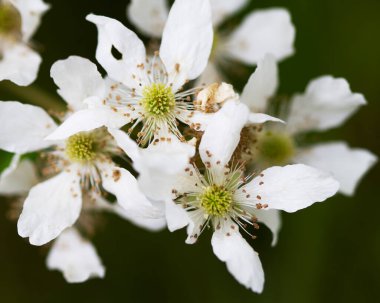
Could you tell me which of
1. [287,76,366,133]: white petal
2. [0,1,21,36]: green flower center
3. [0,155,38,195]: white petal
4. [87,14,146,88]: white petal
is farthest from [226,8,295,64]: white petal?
[0,155,38,195]: white petal

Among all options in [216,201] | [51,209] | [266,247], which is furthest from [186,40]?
[266,247]

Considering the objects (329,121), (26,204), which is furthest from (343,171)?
(26,204)

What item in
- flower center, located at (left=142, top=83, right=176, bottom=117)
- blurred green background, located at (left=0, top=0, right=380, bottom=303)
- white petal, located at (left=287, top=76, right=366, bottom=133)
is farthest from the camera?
blurred green background, located at (left=0, top=0, right=380, bottom=303)

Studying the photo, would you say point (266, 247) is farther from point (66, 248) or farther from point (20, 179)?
point (20, 179)

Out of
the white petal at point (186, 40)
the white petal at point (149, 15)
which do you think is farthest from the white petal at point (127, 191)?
the white petal at point (149, 15)

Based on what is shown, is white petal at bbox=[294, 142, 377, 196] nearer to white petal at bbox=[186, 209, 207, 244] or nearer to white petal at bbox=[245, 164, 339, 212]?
white petal at bbox=[245, 164, 339, 212]

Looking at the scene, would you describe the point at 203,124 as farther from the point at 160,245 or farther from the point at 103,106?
the point at 160,245
